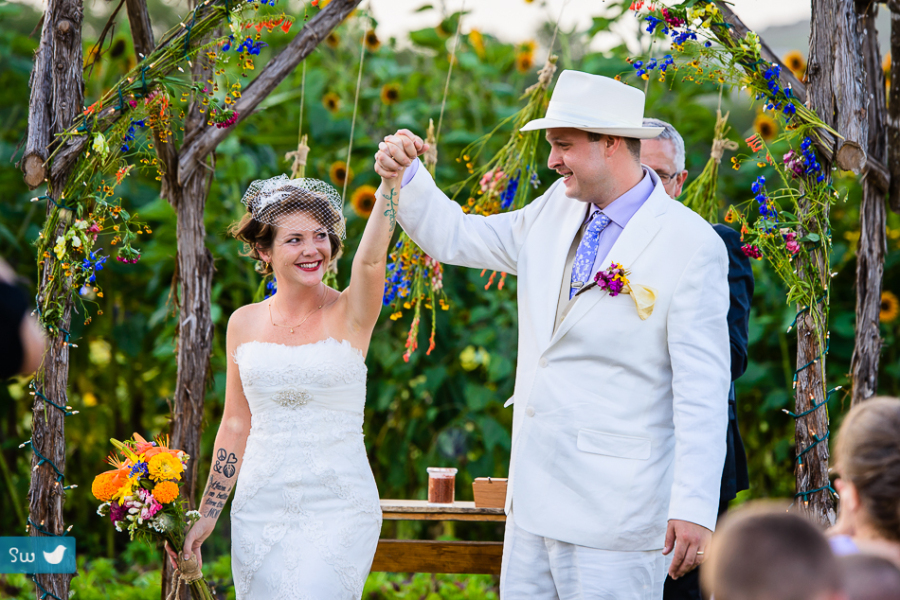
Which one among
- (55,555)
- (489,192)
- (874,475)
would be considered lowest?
(55,555)

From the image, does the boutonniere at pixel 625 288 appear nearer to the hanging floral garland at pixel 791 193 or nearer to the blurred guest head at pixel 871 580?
the hanging floral garland at pixel 791 193

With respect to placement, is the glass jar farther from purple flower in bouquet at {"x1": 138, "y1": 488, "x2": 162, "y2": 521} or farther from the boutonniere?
the boutonniere

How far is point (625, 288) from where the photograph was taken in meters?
2.37

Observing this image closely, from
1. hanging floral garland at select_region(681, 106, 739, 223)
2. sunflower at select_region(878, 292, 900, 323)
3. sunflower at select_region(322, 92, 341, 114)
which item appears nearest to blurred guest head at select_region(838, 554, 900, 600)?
hanging floral garland at select_region(681, 106, 739, 223)

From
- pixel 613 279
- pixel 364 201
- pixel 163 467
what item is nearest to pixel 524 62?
pixel 364 201

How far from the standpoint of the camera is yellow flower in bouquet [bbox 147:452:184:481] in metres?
2.53

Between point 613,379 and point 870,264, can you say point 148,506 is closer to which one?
point 613,379

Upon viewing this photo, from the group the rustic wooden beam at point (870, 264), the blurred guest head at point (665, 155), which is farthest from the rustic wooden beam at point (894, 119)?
the blurred guest head at point (665, 155)

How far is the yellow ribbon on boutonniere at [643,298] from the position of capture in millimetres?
2346

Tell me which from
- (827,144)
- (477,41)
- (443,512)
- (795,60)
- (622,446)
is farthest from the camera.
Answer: (477,41)

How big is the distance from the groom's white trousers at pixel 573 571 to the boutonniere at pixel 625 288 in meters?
0.67

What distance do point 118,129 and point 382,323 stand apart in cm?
234

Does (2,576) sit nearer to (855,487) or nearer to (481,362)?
(481,362)

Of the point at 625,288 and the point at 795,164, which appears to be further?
the point at 795,164
